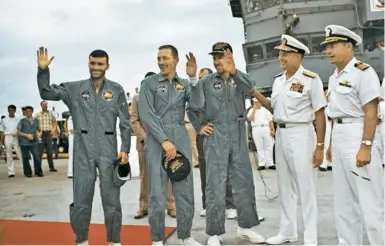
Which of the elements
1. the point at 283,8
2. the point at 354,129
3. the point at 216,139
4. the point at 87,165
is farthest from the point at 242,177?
the point at 283,8

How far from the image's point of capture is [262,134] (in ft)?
27.3

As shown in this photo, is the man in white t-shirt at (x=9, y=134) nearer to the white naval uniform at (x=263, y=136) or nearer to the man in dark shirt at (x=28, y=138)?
the man in dark shirt at (x=28, y=138)

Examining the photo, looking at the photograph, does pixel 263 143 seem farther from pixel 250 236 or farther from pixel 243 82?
pixel 243 82

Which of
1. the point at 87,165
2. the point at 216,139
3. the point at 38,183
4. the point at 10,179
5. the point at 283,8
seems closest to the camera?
the point at 87,165

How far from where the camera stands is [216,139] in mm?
3389

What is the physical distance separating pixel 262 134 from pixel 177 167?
17.7 feet

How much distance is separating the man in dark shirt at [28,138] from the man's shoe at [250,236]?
5940 mm

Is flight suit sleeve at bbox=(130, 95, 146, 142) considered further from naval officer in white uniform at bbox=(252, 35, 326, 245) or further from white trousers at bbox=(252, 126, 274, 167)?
white trousers at bbox=(252, 126, 274, 167)

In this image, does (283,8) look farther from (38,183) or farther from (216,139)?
(216,139)

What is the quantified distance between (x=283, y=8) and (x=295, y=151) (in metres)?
10.6

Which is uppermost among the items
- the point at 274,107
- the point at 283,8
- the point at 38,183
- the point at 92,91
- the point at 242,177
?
the point at 283,8

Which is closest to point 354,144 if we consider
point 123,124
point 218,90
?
point 218,90

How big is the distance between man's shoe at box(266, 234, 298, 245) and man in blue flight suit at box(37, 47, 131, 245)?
4.13 ft

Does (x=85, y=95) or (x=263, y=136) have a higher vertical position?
(x=85, y=95)
